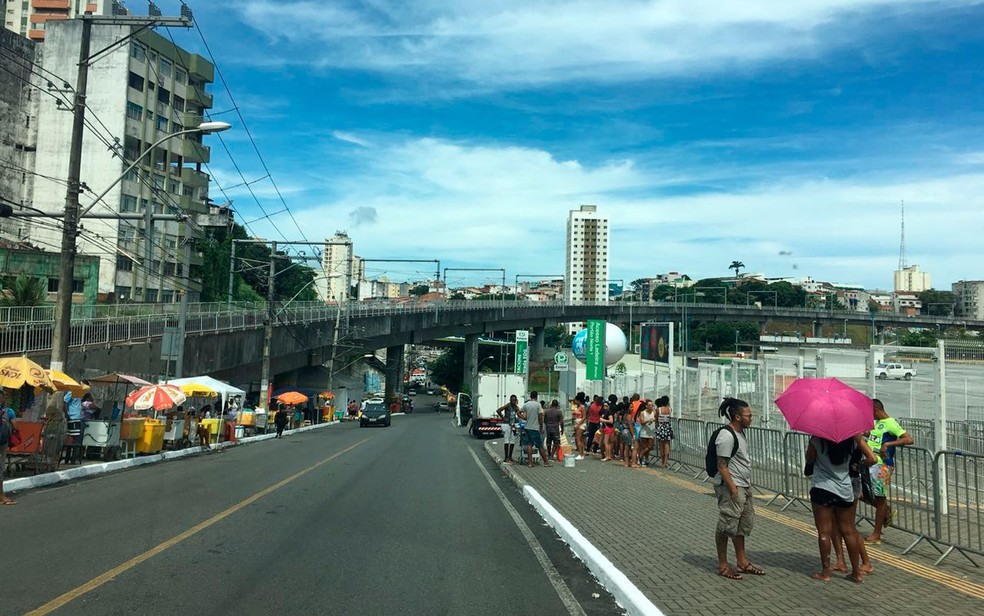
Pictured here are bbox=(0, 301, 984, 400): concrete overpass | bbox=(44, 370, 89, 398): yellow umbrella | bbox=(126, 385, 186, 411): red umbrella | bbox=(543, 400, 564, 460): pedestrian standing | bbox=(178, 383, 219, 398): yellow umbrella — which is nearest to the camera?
bbox=(44, 370, 89, 398): yellow umbrella

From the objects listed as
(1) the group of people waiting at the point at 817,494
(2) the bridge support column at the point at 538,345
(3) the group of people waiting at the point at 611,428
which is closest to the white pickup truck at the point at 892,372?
(3) the group of people waiting at the point at 611,428

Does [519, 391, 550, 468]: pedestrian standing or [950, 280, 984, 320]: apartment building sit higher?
[950, 280, 984, 320]: apartment building

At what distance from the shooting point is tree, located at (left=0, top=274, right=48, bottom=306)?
33.3 m

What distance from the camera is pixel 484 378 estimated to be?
1607 inches

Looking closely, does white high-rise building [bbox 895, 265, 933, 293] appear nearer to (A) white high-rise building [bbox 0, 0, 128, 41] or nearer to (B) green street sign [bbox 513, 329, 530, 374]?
(B) green street sign [bbox 513, 329, 530, 374]

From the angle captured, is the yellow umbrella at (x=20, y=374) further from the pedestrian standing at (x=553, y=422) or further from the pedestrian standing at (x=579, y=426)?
the pedestrian standing at (x=579, y=426)

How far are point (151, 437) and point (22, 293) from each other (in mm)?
17458

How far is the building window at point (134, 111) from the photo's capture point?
60531 mm

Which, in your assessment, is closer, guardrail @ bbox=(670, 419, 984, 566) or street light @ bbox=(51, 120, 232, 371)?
guardrail @ bbox=(670, 419, 984, 566)

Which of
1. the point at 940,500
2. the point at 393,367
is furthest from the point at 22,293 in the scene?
the point at 393,367

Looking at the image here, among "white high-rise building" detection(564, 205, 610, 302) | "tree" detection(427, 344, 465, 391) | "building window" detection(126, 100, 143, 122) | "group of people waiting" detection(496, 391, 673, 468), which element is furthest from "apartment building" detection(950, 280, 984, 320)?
"white high-rise building" detection(564, 205, 610, 302)

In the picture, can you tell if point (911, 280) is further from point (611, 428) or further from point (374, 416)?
point (611, 428)

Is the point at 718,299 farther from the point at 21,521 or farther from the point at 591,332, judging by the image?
the point at 21,521

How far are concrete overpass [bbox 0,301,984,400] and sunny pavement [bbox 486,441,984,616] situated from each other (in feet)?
73.8
